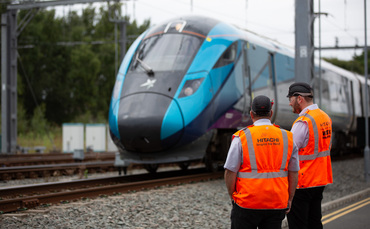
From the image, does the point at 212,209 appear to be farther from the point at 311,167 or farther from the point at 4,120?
the point at 4,120

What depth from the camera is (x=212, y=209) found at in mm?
8766

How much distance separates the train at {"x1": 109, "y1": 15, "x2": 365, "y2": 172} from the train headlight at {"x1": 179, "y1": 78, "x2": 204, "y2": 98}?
0.02 meters

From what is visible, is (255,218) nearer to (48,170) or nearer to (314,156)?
(314,156)

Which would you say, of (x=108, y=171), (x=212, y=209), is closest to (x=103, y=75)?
(x=108, y=171)

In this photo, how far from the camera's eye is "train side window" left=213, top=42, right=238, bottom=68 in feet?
40.8

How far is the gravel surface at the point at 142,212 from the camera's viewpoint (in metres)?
7.21

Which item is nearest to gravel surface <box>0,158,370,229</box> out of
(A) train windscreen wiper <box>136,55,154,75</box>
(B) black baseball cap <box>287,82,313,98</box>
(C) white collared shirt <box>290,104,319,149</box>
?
(C) white collared shirt <box>290,104,319,149</box>

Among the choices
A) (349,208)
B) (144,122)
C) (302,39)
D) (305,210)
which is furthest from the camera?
(302,39)

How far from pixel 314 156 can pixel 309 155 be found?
2.1 inches

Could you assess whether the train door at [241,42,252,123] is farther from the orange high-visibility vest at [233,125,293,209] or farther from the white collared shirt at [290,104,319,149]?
the orange high-visibility vest at [233,125,293,209]

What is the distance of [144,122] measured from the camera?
37.2 feet

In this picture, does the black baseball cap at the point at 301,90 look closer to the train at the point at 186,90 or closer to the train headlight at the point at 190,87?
the train at the point at 186,90

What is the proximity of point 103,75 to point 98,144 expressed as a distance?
24.6m

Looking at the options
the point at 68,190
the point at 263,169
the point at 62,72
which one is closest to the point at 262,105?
the point at 263,169
